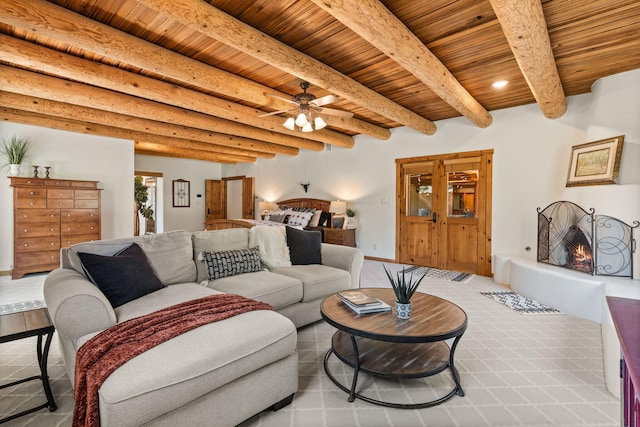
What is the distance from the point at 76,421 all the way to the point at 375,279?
13.2ft

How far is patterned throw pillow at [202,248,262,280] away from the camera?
2789 millimetres

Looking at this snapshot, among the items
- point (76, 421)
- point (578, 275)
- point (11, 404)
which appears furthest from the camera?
point (578, 275)

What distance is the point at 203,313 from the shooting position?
1812 mm

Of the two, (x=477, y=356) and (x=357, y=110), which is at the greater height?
(x=357, y=110)

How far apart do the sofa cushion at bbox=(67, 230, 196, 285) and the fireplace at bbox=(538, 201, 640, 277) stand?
14.1ft

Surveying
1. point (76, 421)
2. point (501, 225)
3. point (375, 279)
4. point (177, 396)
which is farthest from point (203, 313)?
point (501, 225)

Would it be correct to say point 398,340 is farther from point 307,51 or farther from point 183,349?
point 307,51

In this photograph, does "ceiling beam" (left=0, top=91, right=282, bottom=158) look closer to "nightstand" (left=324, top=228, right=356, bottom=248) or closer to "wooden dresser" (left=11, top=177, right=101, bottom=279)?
"wooden dresser" (left=11, top=177, right=101, bottom=279)

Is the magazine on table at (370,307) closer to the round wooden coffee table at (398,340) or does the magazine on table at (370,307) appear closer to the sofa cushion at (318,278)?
the round wooden coffee table at (398,340)

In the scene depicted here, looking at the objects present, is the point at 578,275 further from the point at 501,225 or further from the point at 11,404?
the point at 11,404

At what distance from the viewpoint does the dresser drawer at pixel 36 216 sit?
472 centimetres

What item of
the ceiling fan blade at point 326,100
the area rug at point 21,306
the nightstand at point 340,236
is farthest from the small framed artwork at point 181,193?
the ceiling fan blade at point 326,100

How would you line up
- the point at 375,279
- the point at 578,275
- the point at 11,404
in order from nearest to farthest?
the point at 11,404, the point at 578,275, the point at 375,279

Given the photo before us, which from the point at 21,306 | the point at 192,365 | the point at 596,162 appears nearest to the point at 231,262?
the point at 192,365
